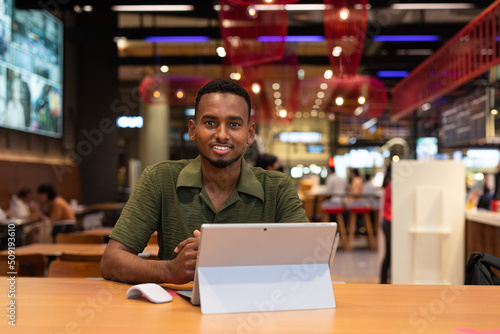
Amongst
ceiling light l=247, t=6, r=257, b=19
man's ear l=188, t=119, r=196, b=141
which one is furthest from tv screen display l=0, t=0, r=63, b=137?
man's ear l=188, t=119, r=196, b=141

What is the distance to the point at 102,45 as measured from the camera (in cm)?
1263

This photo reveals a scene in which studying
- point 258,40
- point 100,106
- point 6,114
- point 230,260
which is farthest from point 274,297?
point 100,106

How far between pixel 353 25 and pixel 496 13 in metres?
3.17

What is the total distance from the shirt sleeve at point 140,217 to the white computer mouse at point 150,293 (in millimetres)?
307

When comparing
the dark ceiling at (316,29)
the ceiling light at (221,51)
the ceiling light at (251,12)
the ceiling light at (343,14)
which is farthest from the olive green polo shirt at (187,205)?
the ceiling light at (221,51)

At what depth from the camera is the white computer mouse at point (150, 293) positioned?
4.91 feet

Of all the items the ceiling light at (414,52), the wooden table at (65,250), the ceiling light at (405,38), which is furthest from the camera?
the ceiling light at (414,52)

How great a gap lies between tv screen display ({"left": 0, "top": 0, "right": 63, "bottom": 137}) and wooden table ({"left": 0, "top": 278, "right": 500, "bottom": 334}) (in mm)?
7555

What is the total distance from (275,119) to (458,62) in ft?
17.1

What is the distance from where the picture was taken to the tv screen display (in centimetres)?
839

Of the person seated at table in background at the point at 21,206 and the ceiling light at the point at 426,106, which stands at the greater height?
the ceiling light at the point at 426,106

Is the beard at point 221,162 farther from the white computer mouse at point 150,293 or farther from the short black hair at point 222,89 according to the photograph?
the white computer mouse at point 150,293

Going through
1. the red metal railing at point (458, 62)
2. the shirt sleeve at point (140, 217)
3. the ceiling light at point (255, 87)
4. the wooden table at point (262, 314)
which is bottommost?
the wooden table at point (262, 314)

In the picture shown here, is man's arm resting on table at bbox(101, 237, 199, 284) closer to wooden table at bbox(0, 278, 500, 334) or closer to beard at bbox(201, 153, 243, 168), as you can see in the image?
wooden table at bbox(0, 278, 500, 334)
